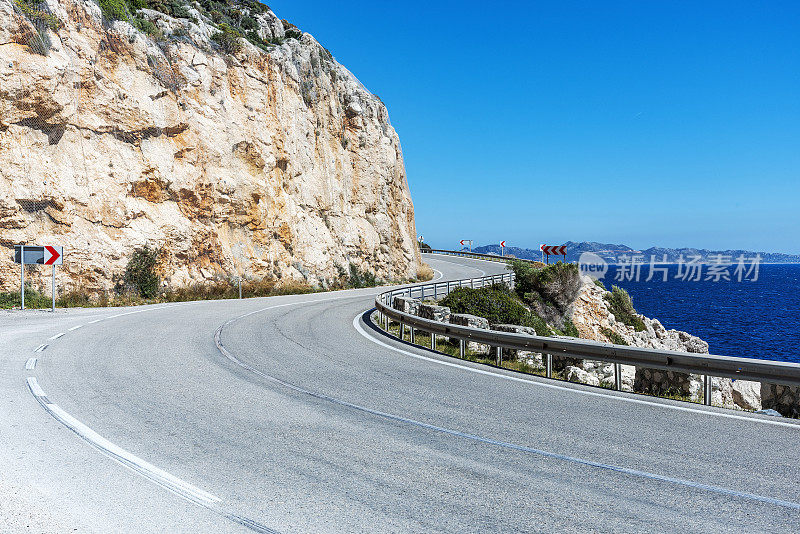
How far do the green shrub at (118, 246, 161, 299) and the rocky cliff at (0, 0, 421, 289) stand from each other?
16.1 inches

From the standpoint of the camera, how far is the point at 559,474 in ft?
15.7

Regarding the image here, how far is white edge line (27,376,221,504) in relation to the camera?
4266 mm

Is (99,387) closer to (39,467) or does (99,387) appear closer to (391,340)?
(39,467)

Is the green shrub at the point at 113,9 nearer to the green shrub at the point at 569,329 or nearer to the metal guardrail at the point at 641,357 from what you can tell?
the metal guardrail at the point at 641,357

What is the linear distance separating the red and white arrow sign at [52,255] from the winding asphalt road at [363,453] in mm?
10913

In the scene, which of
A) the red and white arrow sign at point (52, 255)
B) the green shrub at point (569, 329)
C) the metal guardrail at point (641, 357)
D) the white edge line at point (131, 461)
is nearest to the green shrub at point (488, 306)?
the metal guardrail at point (641, 357)

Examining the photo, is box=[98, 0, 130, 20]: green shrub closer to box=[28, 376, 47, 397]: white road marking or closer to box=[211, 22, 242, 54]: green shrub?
box=[211, 22, 242, 54]: green shrub

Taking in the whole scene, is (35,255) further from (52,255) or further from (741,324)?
(741,324)

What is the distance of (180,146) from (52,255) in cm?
930

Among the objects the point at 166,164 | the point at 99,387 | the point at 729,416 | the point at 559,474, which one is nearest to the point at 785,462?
the point at 729,416

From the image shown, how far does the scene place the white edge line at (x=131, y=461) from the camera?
4.27m

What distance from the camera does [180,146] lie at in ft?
86.6

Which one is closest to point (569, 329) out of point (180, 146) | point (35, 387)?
point (180, 146)

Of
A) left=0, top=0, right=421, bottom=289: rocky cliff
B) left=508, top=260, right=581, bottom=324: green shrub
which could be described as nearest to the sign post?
left=0, top=0, right=421, bottom=289: rocky cliff
